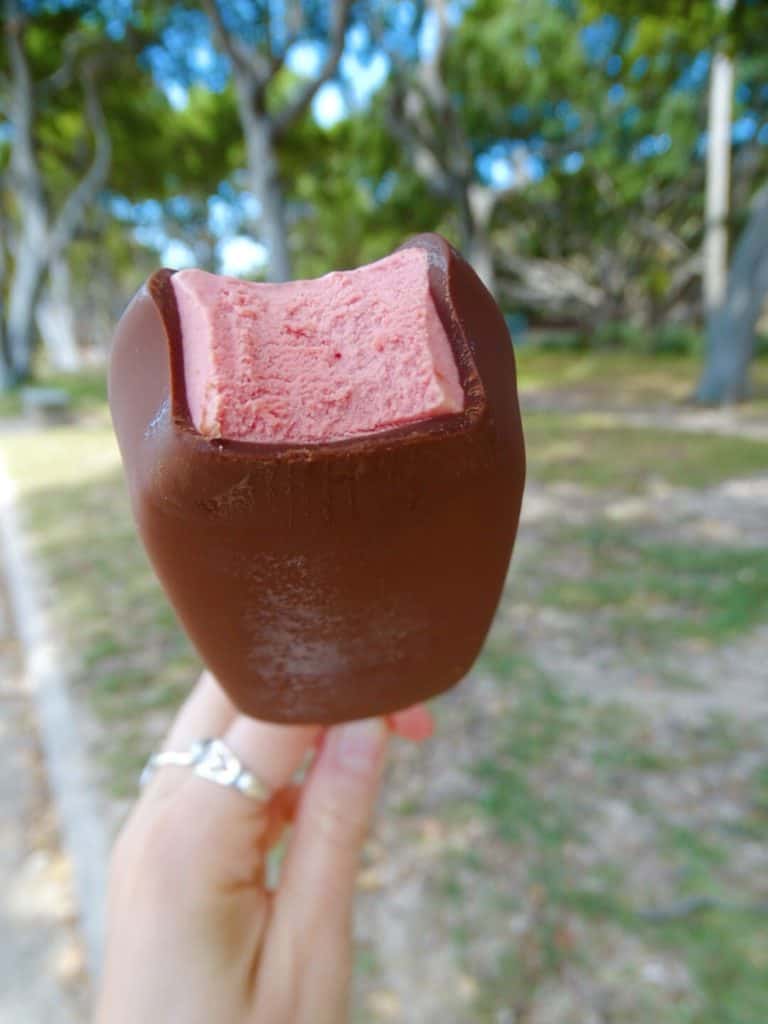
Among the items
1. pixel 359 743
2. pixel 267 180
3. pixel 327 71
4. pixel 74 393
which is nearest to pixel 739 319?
pixel 327 71

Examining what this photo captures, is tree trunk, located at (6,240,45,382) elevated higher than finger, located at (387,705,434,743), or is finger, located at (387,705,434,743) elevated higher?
tree trunk, located at (6,240,45,382)

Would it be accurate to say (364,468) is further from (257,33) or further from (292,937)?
(257,33)

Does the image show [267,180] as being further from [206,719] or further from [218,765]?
[218,765]

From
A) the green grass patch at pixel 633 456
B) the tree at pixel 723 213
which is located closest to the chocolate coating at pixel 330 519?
the green grass patch at pixel 633 456

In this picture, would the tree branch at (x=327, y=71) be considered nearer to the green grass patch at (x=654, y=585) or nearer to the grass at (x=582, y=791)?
the grass at (x=582, y=791)

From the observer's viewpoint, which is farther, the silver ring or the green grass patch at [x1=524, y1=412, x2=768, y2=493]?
the green grass patch at [x1=524, y1=412, x2=768, y2=493]

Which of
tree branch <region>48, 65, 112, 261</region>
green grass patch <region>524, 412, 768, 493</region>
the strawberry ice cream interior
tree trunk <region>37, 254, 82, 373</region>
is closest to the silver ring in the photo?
the strawberry ice cream interior

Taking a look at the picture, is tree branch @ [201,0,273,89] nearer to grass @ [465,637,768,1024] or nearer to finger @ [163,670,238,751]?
grass @ [465,637,768,1024]

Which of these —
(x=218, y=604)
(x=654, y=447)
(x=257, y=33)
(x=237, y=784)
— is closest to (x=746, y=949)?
(x=237, y=784)
